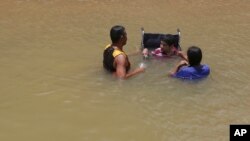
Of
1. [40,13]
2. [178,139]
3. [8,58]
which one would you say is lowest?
[178,139]

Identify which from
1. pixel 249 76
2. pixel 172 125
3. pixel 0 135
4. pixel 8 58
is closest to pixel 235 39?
pixel 249 76

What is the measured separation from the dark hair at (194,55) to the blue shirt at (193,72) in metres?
0.09

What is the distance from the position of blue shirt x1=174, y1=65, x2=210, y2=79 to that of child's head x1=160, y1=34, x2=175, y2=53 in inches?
27.0

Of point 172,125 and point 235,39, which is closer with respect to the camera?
point 172,125

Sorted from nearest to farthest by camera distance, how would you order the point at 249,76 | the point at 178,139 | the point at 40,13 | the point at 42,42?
the point at 178,139 → the point at 249,76 → the point at 42,42 → the point at 40,13

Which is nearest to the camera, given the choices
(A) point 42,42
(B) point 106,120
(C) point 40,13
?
(B) point 106,120

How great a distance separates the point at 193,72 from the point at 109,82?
53.3 inches

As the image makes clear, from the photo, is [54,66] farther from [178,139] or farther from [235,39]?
[235,39]

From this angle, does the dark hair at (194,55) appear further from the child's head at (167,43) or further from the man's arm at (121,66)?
the man's arm at (121,66)

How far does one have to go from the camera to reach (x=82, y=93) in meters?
6.84

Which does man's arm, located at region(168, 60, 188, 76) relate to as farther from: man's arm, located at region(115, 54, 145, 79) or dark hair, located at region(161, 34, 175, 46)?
man's arm, located at region(115, 54, 145, 79)

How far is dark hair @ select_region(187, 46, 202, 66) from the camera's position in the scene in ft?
22.5

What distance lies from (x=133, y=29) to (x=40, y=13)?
251 centimetres

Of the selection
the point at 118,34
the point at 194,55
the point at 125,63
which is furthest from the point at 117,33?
the point at 194,55
